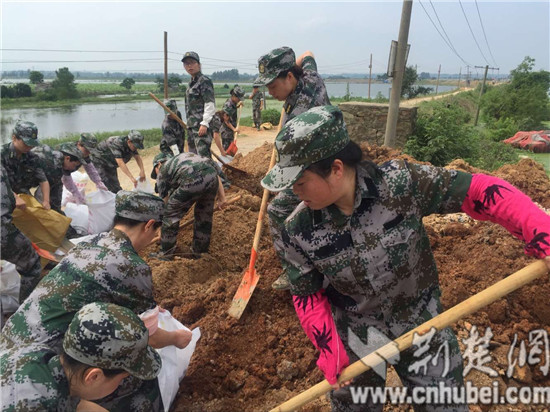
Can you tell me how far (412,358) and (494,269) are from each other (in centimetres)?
167

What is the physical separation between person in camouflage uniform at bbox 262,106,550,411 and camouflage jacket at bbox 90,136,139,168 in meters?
5.31

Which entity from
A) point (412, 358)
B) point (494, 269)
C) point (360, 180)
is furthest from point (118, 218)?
point (494, 269)

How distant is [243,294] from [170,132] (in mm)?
4716

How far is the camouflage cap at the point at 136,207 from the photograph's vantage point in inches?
80.4

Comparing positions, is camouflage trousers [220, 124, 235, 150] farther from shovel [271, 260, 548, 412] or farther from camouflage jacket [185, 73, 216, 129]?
shovel [271, 260, 548, 412]

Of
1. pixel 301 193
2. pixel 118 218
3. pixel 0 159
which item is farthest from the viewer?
pixel 0 159

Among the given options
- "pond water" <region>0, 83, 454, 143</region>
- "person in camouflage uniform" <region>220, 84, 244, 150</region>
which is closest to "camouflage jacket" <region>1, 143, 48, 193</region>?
"person in camouflage uniform" <region>220, 84, 244, 150</region>

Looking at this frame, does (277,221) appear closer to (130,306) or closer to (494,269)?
(130,306)

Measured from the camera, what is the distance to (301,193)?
4.64 ft

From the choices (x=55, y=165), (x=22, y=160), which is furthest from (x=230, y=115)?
(x=22, y=160)

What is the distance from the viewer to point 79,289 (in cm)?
176

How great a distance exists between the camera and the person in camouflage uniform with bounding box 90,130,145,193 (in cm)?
604

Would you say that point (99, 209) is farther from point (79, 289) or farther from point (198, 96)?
point (79, 289)

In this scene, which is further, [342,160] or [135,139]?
[135,139]
